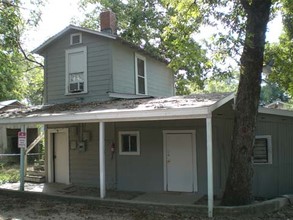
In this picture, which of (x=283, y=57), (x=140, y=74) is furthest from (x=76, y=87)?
(x=283, y=57)

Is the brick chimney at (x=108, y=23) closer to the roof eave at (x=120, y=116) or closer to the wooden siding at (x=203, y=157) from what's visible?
the wooden siding at (x=203, y=157)

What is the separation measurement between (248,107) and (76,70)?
7.58m

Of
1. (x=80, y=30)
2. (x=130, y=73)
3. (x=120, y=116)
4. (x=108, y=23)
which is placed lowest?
(x=120, y=116)

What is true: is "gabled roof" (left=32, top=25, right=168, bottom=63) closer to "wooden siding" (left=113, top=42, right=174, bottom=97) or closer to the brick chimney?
"wooden siding" (left=113, top=42, right=174, bottom=97)

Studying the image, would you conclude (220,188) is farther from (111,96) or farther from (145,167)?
(111,96)

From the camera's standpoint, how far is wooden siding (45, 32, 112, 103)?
14.5 m

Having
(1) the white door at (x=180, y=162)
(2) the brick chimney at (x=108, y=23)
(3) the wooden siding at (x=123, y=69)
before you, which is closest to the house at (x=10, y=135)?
(2) the brick chimney at (x=108, y=23)

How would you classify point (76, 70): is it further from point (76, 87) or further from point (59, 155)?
point (59, 155)

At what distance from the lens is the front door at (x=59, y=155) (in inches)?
594

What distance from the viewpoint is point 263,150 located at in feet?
41.0

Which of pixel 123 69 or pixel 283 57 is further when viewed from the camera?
pixel 123 69

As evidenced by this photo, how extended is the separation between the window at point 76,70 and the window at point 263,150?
6717 mm

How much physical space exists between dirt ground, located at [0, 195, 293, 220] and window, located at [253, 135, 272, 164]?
6.64 ft

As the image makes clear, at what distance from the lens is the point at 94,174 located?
1419 centimetres
